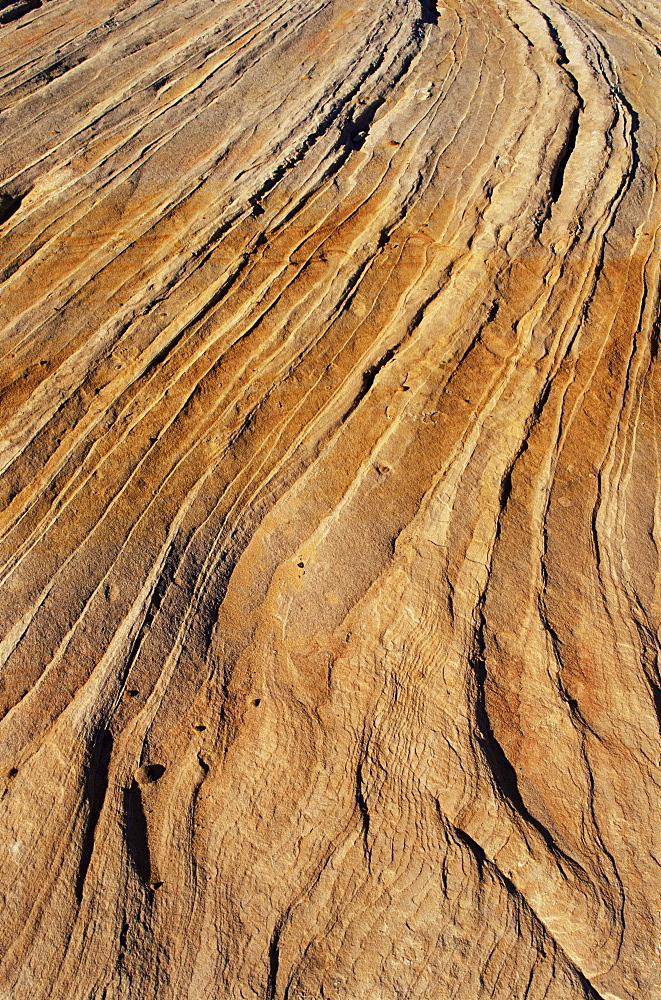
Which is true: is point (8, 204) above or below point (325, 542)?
above

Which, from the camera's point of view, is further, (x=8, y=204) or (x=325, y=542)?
(x=8, y=204)

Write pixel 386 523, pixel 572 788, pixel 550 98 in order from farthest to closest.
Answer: pixel 550 98, pixel 386 523, pixel 572 788

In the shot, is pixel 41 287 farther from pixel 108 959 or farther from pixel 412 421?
pixel 108 959

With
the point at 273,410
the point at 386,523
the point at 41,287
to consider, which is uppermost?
the point at 41,287

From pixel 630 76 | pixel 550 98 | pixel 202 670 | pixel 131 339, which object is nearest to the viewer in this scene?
pixel 202 670

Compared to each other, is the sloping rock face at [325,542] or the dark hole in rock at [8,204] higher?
the dark hole in rock at [8,204]

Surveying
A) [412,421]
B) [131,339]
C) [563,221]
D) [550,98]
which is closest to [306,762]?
[412,421]

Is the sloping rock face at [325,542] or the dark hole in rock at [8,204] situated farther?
the dark hole in rock at [8,204]

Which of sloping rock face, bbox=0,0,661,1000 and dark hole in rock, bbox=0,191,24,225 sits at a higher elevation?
dark hole in rock, bbox=0,191,24,225
